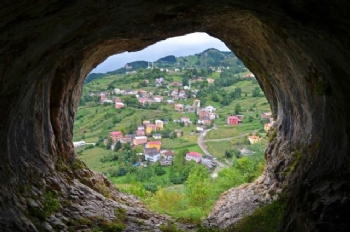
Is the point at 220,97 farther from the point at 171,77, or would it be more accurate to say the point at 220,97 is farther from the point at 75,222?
the point at 75,222

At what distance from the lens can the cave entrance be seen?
50856 millimetres

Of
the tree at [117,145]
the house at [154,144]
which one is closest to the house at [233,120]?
the house at [154,144]

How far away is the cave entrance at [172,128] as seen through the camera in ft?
167

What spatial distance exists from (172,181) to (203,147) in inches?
1115

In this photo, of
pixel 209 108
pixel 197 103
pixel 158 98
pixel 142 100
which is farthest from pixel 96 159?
pixel 197 103

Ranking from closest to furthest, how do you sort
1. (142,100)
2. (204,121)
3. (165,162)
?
(165,162) → (204,121) → (142,100)

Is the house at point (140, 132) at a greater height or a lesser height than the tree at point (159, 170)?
greater

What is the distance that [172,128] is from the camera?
113688mm

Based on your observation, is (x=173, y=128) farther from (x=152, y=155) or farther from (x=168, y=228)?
(x=168, y=228)

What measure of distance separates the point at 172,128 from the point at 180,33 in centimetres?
9856

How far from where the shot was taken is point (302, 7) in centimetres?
685

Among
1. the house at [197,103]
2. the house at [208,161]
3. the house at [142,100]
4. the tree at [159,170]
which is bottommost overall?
the tree at [159,170]

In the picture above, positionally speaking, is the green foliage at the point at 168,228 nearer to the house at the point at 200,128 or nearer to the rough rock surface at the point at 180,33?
the rough rock surface at the point at 180,33

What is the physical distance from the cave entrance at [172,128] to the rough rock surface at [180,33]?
12.4m
